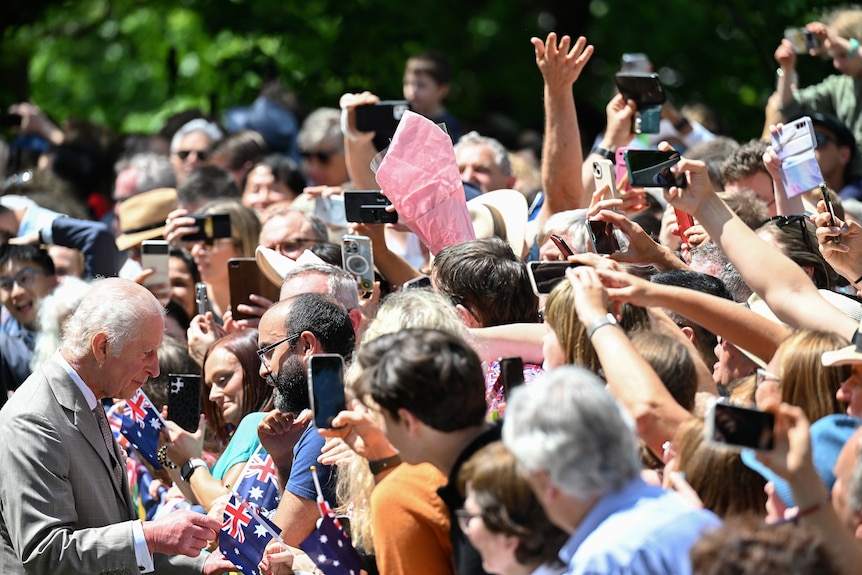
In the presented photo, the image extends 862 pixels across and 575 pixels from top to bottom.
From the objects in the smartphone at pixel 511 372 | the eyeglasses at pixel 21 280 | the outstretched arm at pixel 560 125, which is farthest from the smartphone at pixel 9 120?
the smartphone at pixel 511 372

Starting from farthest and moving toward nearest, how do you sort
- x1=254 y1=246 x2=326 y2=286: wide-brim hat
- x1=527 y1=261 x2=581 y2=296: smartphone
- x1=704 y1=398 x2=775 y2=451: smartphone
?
x1=254 y1=246 x2=326 y2=286: wide-brim hat, x1=527 y1=261 x2=581 y2=296: smartphone, x1=704 y1=398 x2=775 y2=451: smartphone

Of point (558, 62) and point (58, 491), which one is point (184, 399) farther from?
point (558, 62)

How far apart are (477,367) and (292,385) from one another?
1.34m

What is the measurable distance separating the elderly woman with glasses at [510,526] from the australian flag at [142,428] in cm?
228

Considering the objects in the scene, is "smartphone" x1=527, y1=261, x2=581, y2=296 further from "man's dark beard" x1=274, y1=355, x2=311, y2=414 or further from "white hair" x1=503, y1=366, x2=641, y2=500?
"white hair" x1=503, y1=366, x2=641, y2=500

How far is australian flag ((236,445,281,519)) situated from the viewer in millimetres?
4520

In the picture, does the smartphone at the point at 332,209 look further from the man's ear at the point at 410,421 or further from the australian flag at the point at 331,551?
the man's ear at the point at 410,421

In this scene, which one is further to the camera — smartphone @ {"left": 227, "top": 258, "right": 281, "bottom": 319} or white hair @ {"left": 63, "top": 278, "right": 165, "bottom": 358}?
smartphone @ {"left": 227, "top": 258, "right": 281, "bottom": 319}

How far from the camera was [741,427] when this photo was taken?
8.89ft

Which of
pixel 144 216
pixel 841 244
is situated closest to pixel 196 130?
pixel 144 216

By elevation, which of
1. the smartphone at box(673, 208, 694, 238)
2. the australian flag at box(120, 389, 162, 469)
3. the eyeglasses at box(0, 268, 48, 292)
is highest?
the smartphone at box(673, 208, 694, 238)

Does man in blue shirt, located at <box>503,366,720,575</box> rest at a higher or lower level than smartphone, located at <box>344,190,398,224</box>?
lower

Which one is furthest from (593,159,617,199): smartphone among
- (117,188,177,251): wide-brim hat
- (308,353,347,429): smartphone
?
(117,188,177,251): wide-brim hat

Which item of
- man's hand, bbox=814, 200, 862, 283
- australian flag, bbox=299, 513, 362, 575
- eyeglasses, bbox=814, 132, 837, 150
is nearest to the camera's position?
australian flag, bbox=299, 513, 362, 575
